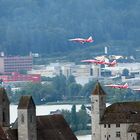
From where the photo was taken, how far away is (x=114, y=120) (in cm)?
6359

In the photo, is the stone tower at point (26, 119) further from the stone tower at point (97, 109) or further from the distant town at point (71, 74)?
the distant town at point (71, 74)

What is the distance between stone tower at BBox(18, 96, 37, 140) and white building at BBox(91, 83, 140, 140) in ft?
21.1

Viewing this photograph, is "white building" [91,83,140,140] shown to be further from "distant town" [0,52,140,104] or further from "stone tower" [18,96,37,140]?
"distant town" [0,52,140,104]

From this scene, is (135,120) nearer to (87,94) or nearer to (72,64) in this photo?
(87,94)

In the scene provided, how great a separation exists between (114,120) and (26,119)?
271 inches

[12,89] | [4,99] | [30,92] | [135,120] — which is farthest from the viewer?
[12,89]

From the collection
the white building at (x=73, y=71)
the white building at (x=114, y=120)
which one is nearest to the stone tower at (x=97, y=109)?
the white building at (x=114, y=120)

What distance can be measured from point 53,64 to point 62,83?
116 feet

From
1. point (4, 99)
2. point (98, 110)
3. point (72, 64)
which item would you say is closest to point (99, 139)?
point (98, 110)

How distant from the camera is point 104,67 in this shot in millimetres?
182000

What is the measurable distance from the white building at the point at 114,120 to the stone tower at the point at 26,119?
21.1 ft

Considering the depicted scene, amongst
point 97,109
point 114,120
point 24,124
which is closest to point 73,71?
point 97,109

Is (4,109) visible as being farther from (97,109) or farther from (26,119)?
(97,109)

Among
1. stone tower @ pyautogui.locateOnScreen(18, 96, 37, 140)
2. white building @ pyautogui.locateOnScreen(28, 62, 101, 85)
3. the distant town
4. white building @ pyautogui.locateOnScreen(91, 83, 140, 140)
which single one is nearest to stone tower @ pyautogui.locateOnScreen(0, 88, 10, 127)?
stone tower @ pyautogui.locateOnScreen(18, 96, 37, 140)
